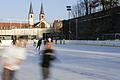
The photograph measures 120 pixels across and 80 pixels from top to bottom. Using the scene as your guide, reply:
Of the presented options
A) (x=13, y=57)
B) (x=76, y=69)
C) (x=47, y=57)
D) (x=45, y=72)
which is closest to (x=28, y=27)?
(x=76, y=69)

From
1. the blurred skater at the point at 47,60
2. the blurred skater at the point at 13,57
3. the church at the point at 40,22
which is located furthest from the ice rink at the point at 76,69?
the church at the point at 40,22

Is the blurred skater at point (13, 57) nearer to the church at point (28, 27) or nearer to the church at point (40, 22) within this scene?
the church at point (28, 27)

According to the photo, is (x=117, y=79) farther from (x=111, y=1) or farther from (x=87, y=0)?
(x=87, y=0)

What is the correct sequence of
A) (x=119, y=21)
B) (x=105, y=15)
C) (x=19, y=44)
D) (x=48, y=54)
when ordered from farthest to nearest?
(x=105, y=15)
(x=119, y=21)
(x=48, y=54)
(x=19, y=44)

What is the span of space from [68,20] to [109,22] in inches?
1062

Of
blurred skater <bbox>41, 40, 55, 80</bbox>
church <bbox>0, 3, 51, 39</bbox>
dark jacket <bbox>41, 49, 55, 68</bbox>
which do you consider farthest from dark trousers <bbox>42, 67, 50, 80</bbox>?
church <bbox>0, 3, 51, 39</bbox>

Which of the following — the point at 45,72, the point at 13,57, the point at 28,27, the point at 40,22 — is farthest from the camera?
the point at 40,22

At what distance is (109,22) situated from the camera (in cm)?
7119

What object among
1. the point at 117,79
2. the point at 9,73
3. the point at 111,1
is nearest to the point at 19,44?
the point at 9,73

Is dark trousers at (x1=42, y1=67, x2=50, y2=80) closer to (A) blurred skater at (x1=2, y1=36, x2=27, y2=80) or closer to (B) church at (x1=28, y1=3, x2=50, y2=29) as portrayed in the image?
(A) blurred skater at (x1=2, y1=36, x2=27, y2=80)

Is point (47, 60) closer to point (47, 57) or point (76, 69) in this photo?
point (47, 57)

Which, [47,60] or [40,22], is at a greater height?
[40,22]

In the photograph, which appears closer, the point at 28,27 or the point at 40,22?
the point at 28,27

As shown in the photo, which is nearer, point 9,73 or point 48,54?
point 9,73
